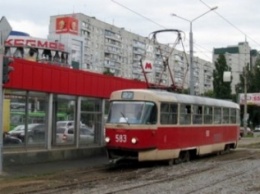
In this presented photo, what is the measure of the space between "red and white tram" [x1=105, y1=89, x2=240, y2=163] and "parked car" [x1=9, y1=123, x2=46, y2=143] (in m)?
3.08

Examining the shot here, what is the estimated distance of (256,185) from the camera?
13586 mm

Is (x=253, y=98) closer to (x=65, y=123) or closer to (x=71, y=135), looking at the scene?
(x=71, y=135)

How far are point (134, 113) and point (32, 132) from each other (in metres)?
4.17

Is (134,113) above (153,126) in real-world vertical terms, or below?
above

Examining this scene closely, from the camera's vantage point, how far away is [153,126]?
18.2 metres

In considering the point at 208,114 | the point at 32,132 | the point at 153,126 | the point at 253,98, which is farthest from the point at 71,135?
the point at 253,98

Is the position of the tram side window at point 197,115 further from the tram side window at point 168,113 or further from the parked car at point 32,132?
the parked car at point 32,132

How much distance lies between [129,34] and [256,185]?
97.5 meters

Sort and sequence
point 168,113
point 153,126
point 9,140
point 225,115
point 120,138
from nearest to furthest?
point 120,138, point 153,126, point 9,140, point 168,113, point 225,115

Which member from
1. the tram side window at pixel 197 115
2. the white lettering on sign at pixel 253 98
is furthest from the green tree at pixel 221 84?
the tram side window at pixel 197 115

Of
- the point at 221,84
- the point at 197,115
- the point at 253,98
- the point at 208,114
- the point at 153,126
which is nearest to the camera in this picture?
the point at 153,126

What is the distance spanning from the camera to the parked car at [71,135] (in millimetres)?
21562

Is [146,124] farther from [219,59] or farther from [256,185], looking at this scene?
[219,59]

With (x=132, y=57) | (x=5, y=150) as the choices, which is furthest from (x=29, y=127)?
(x=132, y=57)
